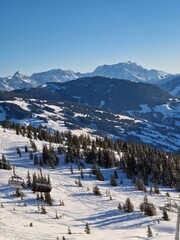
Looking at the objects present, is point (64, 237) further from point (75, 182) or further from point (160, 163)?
point (160, 163)

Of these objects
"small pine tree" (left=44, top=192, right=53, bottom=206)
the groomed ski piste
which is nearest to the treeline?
the groomed ski piste

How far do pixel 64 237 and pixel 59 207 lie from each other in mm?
15998

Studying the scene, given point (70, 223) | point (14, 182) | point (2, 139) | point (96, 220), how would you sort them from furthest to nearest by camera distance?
1. point (2, 139)
2. point (14, 182)
3. point (96, 220)
4. point (70, 223)

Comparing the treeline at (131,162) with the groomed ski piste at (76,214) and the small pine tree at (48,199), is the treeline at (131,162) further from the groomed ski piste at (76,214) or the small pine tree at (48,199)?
the small pine tree at (48,199)

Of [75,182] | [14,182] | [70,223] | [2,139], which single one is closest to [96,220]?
[70,223]

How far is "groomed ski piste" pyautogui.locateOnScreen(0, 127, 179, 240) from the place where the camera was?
3725 cm

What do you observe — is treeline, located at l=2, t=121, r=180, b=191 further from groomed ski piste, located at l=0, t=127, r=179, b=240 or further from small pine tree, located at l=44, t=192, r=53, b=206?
small pine tree, located at l=44, t=192, r=53, b=206

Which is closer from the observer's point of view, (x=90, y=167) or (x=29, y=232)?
(x=29, y=232)

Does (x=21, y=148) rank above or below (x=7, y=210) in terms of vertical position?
above

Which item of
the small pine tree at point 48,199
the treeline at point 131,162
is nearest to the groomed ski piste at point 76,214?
the small pine tree at point 48,199

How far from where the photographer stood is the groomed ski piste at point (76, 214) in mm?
37250

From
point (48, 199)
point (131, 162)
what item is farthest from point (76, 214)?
point (131, 162)

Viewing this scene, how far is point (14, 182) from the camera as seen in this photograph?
54625 mm

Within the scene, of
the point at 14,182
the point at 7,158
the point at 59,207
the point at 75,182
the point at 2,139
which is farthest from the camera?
the point at 2,139
